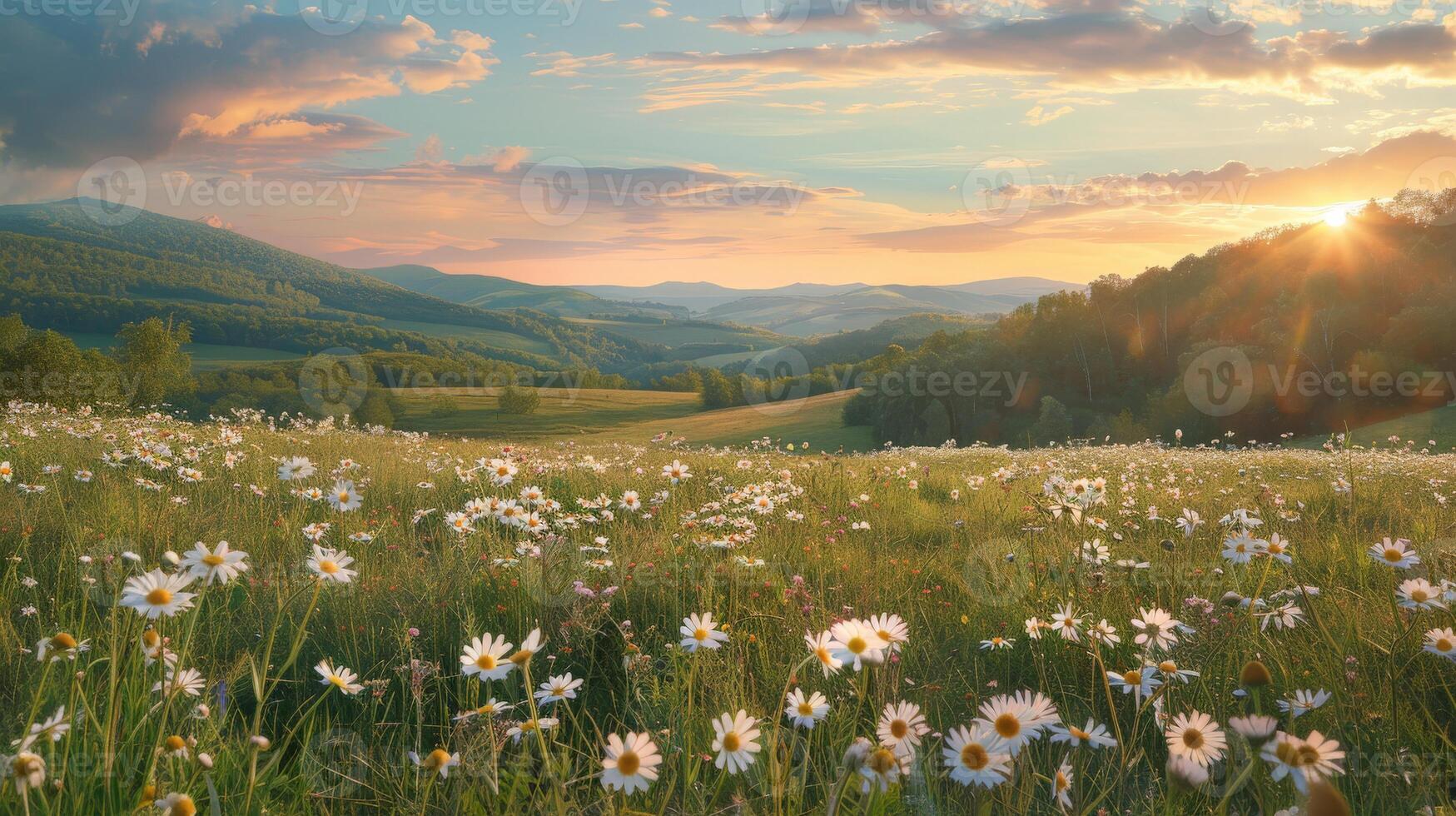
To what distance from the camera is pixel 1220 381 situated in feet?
166

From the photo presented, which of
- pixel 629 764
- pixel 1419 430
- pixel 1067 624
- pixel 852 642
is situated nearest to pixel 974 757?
pixel 852 642

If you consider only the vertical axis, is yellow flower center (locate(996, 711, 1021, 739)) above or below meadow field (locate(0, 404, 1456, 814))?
above

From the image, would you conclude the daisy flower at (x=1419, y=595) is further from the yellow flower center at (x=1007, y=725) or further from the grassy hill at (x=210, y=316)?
the grassy hill at (x=210, y=316)

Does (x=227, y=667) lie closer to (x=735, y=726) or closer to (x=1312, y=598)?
(x=735, y=726)

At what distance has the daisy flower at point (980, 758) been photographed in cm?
156

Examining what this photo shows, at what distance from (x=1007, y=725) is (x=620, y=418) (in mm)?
93617

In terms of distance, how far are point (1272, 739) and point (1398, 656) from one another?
276 centimetres

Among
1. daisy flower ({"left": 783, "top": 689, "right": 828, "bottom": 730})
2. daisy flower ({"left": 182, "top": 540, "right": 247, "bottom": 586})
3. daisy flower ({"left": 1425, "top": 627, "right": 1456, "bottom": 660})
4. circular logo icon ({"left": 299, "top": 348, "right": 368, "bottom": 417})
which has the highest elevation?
daisy flower ({"left": 182, "top": 540, "right": 247, "bottom": 586})

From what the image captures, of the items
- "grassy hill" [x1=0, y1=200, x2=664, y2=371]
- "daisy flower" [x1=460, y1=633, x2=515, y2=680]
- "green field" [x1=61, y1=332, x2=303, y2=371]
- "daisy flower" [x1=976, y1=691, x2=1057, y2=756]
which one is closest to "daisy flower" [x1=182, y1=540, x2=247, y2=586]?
"daisy flower" [x1=460, y1=633, x2=515, y2=680]

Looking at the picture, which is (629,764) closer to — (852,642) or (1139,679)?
(852,642)

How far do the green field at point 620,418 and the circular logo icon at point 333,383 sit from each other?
5.11 metres

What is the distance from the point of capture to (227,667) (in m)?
3.15

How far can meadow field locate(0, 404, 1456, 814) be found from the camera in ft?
5.92

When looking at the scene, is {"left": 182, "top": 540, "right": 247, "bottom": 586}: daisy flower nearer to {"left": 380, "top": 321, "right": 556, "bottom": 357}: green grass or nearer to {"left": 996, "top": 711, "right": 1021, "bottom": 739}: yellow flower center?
{"left": 996, "top": 711, "right": 1021, "bottom": 739}: yellow flower center
